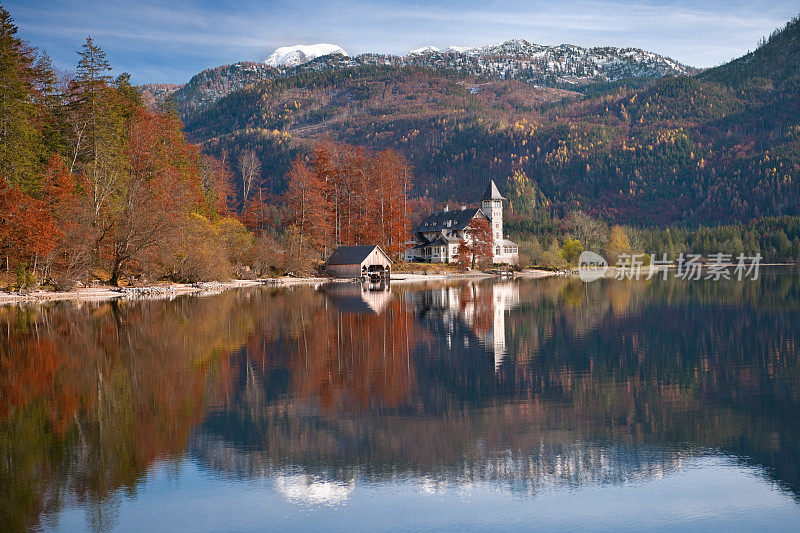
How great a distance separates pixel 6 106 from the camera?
37500 millimetres

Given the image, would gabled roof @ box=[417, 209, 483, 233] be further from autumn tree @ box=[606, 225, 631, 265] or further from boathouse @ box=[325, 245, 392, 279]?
boathouse @ box=[325, 245, 392, 279]

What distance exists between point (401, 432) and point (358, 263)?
6212 cm

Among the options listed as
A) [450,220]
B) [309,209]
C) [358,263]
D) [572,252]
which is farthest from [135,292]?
[572,252]

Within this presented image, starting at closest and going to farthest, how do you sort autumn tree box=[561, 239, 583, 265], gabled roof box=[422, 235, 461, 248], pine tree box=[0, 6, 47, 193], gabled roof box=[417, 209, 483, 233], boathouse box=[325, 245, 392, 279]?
pine tree box=[0, 6, 47, 193], boathouse box=[325, 245, 392, 279], gabled roof box=[422, 235, 461, 248], gabled roof box=[417, 209, 483, 233], autumn tree box=[561, 239, 583, 265]

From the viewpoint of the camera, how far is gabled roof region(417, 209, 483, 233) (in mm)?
100106

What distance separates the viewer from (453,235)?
3957 inches

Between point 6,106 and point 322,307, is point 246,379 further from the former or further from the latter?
point 6,106

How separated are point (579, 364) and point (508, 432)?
636cm

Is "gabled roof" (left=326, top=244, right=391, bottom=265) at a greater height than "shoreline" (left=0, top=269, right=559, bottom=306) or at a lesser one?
greater

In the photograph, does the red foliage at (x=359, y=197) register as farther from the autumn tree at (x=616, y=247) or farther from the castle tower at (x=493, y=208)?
the autumn tree at (x=616, y=247)

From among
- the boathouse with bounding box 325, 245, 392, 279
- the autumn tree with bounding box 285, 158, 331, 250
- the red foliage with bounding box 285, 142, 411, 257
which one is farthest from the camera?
the red foliage with bounding box 285, 142, 411, 257

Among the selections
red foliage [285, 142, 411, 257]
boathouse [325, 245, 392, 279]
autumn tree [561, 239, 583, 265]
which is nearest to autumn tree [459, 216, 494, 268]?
red foliage [285, 142, 411, 257]

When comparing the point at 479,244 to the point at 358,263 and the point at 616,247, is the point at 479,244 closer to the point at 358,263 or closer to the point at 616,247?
the point at 358,263

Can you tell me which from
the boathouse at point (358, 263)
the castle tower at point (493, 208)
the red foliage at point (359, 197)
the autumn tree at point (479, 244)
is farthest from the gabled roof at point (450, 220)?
the boathouse at point (358, 263)
